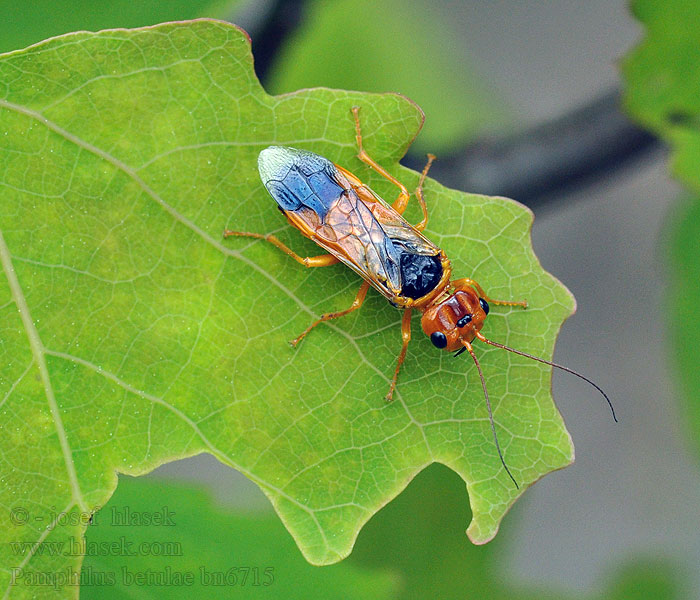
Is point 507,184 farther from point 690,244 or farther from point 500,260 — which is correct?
point 500,260

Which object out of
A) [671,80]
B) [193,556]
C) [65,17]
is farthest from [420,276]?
[65,17]

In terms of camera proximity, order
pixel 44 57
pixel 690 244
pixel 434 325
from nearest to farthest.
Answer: pixel 44 57 < pixel 434 325 < pixel 690 244

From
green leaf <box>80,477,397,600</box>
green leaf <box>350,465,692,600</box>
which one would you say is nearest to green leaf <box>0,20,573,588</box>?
green leaf <box>80,477,397,600</box>

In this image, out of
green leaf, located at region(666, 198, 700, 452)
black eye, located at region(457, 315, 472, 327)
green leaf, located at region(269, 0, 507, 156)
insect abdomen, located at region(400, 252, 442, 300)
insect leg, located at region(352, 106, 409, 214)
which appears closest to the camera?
insect leg, located at region(352, 106, 409, 214)

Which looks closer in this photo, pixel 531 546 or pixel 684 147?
pixel 684 147

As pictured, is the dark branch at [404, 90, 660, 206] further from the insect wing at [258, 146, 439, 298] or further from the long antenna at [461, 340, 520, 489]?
the long antenna at [461, 340, 520, 489]

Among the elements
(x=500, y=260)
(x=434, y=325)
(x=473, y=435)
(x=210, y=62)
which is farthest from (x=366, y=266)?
(x=210, y=62)
